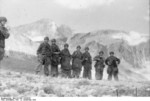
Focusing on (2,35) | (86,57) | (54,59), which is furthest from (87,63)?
(2,35)

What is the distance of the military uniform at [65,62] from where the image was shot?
19.3 m

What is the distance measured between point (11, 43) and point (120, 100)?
15439cm

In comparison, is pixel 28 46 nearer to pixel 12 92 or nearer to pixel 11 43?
pixel 11 43

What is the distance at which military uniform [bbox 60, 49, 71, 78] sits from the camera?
19266 millimetres

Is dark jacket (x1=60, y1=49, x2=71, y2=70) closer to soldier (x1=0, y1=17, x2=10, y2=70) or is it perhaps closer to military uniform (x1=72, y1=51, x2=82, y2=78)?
military uniform (x1=72, y1=51, x2=82, y2=78)

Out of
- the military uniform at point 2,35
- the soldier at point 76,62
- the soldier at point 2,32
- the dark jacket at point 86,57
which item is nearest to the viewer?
the soldier at point 2,32

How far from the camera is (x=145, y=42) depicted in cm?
19800

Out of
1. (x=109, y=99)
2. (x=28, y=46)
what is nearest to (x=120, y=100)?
(x=109, y=99)

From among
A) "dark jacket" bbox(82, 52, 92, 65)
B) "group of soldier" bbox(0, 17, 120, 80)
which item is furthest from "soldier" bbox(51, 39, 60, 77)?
"dark jacket" bbox(82, 52, 92, 65)

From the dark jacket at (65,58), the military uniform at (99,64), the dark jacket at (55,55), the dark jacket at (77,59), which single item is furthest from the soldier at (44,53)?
the military uniform at (99,64)

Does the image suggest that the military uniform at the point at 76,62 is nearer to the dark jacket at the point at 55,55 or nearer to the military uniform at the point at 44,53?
the dark jacket at the point at 55,55

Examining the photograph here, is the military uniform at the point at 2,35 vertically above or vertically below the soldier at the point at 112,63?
above

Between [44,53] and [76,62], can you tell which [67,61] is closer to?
[76,62]

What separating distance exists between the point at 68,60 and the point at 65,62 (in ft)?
0.61
